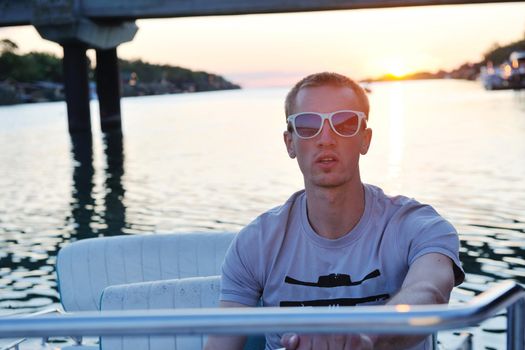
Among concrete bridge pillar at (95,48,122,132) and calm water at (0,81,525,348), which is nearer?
calm water at (0,81,525,348)

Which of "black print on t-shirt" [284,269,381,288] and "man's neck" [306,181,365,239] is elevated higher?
"man's neck" [306,181,365,239]

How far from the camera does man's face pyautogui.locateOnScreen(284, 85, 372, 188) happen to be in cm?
319

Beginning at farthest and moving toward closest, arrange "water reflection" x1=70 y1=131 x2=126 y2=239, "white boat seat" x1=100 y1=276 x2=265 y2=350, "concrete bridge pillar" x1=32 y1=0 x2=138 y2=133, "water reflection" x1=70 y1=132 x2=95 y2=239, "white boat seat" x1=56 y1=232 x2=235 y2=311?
"concrete bridge pillar" x1=32 y1=0 x2=138 y2=133 < "water reflection" x1=70 y1=132 x2=95 y2=239 < "water reflection" x1=70 y1=131 x2=126 y2=239 < "white boat seat" x1=56 y1=232 x2=235 y2=311 < "white boat seat" x1=100 y1=276 x2=265 y2=350

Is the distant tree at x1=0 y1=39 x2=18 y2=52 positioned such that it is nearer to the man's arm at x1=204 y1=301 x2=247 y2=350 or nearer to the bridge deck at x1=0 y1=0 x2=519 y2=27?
the bridge deck at x1=0 y1=0 x2=519 y2=27

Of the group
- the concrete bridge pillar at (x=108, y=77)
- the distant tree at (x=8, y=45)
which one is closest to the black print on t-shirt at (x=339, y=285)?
the concrete bridge pillar at (x=108, y=77)

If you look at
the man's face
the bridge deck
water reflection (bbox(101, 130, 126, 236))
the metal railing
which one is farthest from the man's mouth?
the bridge deck

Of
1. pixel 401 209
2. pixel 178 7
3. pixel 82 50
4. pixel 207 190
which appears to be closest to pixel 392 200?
pixel 401 209

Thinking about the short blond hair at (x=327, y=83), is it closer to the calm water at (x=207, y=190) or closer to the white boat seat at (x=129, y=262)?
the white boat seat at (x=129, y=262)

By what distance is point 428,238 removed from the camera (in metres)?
3.12

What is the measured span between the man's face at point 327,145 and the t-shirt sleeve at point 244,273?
0.37 meters

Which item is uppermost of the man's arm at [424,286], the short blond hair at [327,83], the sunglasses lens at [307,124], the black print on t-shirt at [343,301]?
the short blond hair at [327,83]

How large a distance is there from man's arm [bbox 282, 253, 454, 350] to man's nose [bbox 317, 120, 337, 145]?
59 cm

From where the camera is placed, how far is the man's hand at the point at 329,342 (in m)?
2.44

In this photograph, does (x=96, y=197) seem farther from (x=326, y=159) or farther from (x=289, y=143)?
(x=326, y=159)
